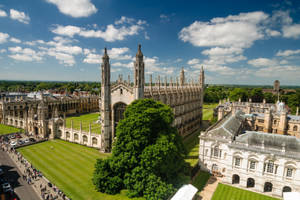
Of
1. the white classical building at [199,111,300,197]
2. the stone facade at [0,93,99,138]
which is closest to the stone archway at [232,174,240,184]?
the white classical building at [199,111,300,197]

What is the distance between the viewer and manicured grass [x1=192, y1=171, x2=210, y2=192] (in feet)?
78.4

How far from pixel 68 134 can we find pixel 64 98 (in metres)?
37.8

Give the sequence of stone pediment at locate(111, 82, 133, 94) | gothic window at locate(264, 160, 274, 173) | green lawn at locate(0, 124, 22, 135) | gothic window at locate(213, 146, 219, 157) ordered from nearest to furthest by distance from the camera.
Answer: gothic window at locate(264, 160, 274, 173) < gothic window at locate(213, 146, 219, 157) < stone pediment at locate(111, 82, 133, 94) < green lawn at locate(0, 124, 22, 135)

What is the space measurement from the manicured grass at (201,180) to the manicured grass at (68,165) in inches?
401

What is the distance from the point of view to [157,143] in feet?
67.3

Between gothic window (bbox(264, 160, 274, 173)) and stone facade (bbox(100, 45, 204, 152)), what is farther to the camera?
stone facade (bbox(100, 45, 204, 152))

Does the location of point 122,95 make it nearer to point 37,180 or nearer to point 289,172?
point 37,180

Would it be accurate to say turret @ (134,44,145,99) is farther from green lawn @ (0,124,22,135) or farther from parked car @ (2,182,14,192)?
green lawn @ (0,124,22,135)

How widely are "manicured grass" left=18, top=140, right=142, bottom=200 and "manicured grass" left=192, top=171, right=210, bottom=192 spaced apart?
10180 mm

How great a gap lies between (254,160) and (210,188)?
706cm

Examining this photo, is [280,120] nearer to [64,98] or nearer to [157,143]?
[157,143]

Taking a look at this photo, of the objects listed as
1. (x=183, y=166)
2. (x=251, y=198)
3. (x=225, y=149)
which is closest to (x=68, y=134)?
(x=183, y=166)

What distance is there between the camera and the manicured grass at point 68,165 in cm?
2127

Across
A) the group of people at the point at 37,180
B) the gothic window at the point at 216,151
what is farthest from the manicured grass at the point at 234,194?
the group of people at the point at 37,180
